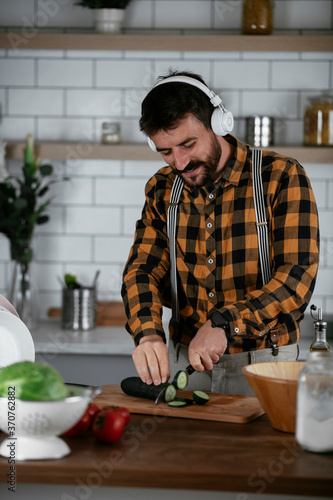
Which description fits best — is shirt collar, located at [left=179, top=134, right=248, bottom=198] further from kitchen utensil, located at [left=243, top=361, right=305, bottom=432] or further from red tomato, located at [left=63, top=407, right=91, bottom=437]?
red tomato, located at [left=63, top=407, right=91, bottom=437]

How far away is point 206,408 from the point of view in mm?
1608

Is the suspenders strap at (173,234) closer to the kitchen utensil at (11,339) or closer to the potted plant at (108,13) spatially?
the kitchen utensil at (11,339)

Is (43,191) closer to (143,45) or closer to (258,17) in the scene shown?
(143,45)

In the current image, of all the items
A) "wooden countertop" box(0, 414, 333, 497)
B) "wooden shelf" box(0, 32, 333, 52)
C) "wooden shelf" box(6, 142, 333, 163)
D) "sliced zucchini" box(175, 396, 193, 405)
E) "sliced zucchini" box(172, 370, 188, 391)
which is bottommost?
"wooden countertop" box(0, 414, 333, 497)

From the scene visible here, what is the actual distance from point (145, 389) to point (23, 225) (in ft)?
5.06

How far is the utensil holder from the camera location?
119 inches

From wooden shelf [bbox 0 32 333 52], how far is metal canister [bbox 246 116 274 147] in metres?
0.31

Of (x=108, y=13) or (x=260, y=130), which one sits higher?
Result: (x=108, y=13)

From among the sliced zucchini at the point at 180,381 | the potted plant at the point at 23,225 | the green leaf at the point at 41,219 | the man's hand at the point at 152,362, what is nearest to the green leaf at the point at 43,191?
the potted plant at the point at 23,225

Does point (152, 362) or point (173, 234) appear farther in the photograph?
point (173, 234)

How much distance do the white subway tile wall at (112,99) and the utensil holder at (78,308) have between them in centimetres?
29

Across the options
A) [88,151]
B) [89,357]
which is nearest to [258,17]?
[88,151]

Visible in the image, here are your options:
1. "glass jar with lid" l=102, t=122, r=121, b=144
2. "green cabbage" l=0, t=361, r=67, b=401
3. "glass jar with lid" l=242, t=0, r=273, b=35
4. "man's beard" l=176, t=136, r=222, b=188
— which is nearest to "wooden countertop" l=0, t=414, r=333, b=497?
"green cabbage" l=0, t=361, r=67, b=401

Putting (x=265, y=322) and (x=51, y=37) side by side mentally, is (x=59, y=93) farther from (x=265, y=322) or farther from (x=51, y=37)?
(x=265, y=322)
